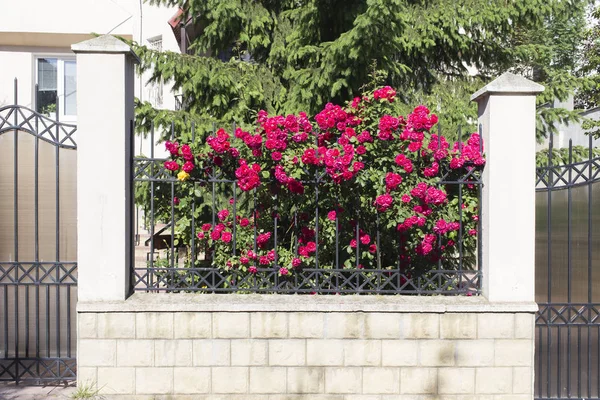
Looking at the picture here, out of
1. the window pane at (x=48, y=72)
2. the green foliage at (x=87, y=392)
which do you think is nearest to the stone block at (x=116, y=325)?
the green foliage at (x=87, y=392)

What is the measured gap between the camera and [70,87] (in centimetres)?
1402

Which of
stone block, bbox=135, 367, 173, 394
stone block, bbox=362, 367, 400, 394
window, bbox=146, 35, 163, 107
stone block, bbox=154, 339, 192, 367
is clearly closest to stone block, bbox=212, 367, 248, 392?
stone block, bbox=154, 339, 192, 367

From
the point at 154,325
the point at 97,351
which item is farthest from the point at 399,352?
the point at 97,351

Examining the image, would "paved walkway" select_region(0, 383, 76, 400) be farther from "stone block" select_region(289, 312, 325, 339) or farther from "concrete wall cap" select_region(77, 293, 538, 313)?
"stone block" select_region(289, 312, 325, 339)

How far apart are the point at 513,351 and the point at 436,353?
2.00ft

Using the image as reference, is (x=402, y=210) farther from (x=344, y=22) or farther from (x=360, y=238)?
(x=344, y=22)

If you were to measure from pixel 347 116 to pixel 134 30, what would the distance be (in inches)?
358

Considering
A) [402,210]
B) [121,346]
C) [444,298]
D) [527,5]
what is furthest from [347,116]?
[527,5]

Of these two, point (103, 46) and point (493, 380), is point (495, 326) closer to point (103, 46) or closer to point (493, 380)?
point (493, 380)

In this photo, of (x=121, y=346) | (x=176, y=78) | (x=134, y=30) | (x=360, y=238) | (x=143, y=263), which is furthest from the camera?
(x=134, y=30)

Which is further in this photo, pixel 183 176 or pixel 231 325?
pixel 183 176

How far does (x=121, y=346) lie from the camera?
5.58 meters

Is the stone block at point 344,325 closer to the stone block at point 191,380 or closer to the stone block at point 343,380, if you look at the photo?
the stone block at point 343,380

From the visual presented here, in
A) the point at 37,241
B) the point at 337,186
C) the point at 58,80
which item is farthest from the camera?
the point at 58,80
